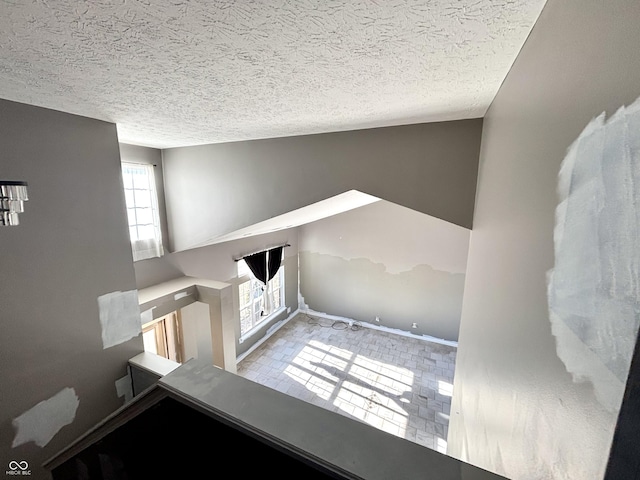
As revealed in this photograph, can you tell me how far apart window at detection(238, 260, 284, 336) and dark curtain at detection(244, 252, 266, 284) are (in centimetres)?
10

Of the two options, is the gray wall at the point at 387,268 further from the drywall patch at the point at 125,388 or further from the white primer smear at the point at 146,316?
the drywall patch at the point at 125,388

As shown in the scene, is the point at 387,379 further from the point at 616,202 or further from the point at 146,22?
the point at 146,22

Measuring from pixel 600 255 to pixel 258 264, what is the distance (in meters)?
4.90

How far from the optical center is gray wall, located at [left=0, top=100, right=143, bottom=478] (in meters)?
1.51

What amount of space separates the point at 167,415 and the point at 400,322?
5.08m

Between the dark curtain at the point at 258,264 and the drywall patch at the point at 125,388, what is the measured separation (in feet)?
8.85

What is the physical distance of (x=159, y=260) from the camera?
3340 millimetres

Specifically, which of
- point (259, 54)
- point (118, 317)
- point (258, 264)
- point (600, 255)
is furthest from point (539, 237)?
point (258, 264)

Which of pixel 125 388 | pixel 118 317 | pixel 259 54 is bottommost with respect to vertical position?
pixel 125 388

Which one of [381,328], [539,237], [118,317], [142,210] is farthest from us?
[381,328]

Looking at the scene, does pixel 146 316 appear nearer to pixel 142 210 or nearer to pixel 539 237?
pixel 142 210

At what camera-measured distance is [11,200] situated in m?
0.99

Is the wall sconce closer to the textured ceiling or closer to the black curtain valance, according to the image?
the textured ceiling

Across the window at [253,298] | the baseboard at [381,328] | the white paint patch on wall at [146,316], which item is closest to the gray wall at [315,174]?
the white paint patch on wall at [146,316]
